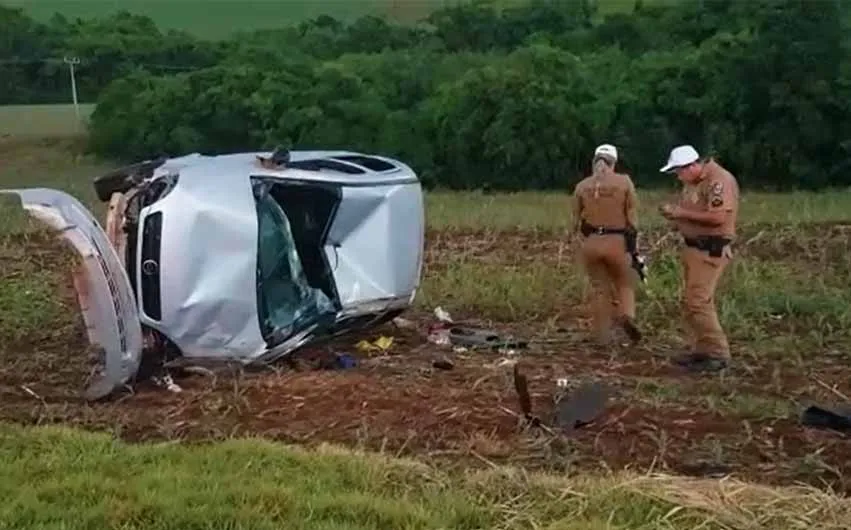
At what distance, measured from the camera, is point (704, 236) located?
10.0m

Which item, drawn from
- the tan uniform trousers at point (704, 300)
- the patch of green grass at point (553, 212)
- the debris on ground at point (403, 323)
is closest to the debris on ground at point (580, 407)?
the tan uniform trousers at point (704, 300)

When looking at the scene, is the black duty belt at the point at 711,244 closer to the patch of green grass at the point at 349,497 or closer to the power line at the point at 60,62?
the patch of green grass at the point at 349,497

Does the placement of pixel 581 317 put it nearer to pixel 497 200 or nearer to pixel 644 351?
pixel 644 351

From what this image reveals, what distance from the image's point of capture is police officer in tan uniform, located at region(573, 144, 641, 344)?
1086 cm

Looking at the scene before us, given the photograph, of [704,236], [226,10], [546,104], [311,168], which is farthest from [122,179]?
[226,10]

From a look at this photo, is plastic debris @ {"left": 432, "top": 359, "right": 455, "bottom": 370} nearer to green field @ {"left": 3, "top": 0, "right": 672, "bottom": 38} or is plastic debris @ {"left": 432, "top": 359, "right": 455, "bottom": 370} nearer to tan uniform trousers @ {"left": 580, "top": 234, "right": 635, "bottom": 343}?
tan uniform trousers @ {"left": 580, "top": 234, "right": 635, "bottom": 343}

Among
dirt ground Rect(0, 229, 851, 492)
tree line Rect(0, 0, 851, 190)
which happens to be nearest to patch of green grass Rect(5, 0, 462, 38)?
tree line Rect(0, 0, 851, 190)

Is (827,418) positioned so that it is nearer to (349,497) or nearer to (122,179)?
(349,497)

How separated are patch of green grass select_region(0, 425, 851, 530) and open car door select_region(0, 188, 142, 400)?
184cm

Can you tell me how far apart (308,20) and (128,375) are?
47.1 m

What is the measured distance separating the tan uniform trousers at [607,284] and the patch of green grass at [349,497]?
4.43 meters

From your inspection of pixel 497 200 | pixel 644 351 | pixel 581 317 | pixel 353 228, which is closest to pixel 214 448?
pixel 353 228

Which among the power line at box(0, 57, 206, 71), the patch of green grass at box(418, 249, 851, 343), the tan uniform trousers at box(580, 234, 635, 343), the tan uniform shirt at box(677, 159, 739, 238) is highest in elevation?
the tan uniform shirt at box(677, 159, 739, 238)

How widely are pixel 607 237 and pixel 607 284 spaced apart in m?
0.41
